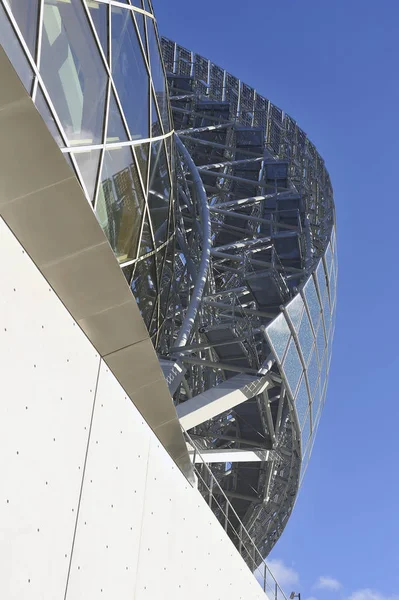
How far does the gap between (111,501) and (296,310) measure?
14.6 m

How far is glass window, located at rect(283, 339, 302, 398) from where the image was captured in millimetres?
20266

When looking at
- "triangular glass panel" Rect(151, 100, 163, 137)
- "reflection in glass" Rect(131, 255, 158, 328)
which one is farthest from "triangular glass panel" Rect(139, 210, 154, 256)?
"triangular glass panel" Rect(151, 100, 163, 137)

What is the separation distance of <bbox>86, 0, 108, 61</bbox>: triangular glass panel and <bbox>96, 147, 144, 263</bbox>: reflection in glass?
1.28 m

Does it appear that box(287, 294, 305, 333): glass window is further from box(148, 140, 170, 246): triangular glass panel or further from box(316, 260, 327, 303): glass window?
box(148, 140, 170, 246): triangular glass panel

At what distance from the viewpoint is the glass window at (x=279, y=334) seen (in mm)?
19219

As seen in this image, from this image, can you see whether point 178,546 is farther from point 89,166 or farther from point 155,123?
point 155,123

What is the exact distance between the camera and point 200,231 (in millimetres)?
26188

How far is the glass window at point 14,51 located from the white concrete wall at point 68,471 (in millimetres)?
1394

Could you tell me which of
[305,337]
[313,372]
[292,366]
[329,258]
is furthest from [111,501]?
[329,258]

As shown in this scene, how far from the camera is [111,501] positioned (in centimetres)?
763

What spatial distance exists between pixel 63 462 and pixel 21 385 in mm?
1002

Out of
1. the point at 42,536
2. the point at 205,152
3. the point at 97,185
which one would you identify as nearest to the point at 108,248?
the point at 97,185

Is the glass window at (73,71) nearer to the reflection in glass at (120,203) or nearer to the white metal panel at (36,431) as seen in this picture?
the reflection in glass at (120,203)

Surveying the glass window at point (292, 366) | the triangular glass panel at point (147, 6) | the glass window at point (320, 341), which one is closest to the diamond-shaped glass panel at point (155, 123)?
A: the triangular glass panel at point (147, 6)
